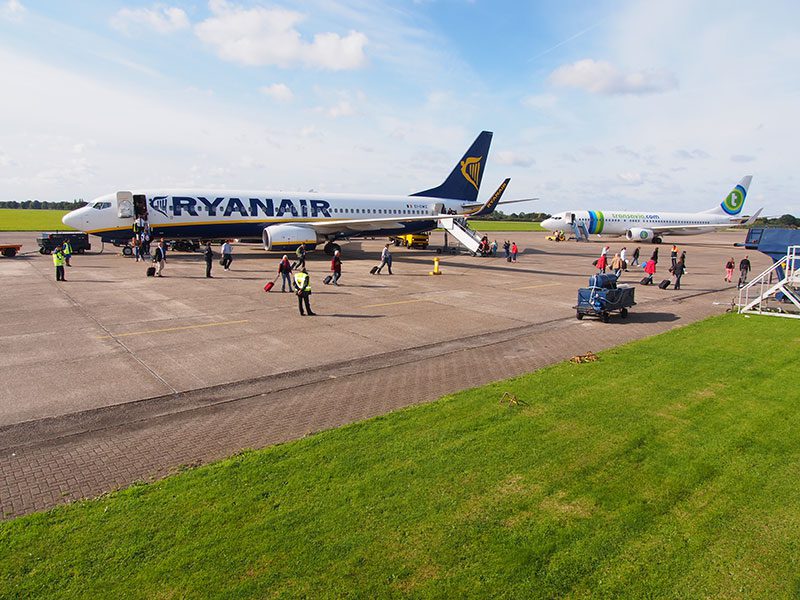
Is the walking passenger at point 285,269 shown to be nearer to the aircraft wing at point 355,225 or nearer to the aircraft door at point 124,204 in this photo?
the aircraft wing at point 355,225

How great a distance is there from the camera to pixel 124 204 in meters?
30.5

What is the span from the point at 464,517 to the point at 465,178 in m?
42.5

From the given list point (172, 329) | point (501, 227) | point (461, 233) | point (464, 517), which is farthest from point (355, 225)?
point (501, 227)

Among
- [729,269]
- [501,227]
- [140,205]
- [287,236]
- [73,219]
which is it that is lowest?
[729,269]

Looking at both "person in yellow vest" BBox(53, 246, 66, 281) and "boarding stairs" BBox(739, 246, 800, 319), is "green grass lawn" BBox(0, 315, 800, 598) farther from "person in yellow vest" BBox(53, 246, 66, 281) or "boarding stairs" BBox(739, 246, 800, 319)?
"person in yellow vest" BBox(53, 246, 66, 281)

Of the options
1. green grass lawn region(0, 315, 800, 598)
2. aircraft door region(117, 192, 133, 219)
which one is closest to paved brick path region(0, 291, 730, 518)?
green grass lawn region(0, 315, 800, 598)

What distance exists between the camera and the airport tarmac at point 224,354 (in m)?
7.81

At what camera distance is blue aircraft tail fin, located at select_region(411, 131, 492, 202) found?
147ft

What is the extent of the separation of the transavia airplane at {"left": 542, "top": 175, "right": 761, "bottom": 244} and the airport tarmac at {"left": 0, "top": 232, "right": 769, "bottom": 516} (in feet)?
117

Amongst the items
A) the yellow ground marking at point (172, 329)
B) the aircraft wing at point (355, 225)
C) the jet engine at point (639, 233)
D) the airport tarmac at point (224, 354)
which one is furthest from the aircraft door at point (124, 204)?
the jet engine at point (639, 233)

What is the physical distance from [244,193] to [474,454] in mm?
30487

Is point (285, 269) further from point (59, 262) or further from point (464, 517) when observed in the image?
point (464, 517)

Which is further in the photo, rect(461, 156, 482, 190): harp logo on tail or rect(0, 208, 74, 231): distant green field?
rect(0, 208, 74, 231): distant green field

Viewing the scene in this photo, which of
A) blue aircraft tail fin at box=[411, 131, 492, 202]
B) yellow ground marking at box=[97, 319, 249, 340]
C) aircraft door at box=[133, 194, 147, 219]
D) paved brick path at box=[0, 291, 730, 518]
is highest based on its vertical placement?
blue aircraft tail fin at box=[411, 131, 492, 202]
